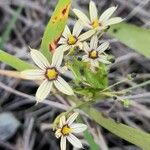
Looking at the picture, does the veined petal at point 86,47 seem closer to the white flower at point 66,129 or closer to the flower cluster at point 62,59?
the flower cluster at point 62,59

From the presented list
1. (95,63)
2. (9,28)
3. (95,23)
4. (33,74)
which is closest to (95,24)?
(95,23)

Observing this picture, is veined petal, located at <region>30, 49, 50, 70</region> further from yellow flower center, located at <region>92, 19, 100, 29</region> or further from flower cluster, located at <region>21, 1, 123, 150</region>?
yellow flower center, located at <region>92, 19, 100, 29</region>

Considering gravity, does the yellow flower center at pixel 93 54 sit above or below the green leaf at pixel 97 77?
above

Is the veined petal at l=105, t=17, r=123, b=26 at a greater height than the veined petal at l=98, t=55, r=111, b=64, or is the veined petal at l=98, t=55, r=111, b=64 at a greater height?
the veined petal at l=105, t=17, r=123, b=26

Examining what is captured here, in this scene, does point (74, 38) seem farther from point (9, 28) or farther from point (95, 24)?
point (9, 28)

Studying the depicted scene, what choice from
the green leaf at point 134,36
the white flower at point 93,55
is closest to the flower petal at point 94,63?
the white flower at point 93,55

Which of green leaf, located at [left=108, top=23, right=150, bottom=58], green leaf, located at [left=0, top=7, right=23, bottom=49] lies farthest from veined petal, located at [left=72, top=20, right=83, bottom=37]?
green leaf, located at [left=0, top=7, right=23, bottom=49]

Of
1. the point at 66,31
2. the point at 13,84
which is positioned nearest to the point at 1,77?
the point at 13,84
